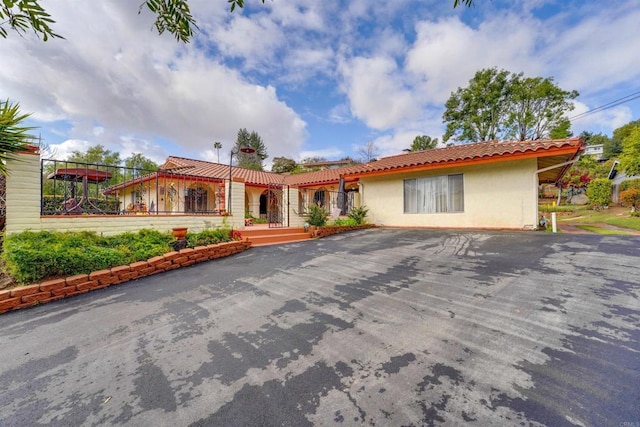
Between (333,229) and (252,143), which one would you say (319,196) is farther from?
(252,143)

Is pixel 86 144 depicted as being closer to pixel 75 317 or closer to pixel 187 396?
pixel 75 317

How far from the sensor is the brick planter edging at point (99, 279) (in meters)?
3.60

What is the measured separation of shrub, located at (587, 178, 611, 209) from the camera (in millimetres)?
19062

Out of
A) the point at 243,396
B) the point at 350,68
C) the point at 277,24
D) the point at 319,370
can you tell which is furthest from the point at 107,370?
the point at 350,68

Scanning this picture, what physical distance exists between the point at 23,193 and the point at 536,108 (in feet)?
108

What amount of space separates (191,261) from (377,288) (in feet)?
14.2

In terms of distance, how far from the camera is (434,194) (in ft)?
32.0

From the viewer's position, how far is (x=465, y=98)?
1012 inches

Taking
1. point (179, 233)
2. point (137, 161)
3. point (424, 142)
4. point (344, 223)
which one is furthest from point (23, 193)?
point (137, 161)

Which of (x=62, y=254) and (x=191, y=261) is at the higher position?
(x=62, y=254)

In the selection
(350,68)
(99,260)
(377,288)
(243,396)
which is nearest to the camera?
(243,396)

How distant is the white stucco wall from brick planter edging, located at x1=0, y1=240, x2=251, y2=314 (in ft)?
25.4

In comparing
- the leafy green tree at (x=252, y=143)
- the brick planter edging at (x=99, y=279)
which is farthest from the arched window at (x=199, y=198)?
the leafy green tree at (x=252, y=143)

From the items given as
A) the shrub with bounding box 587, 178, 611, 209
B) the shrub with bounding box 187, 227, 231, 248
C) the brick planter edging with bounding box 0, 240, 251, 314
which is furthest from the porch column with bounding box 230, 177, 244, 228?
the shrub with bounding box 587, 178, 611, 209
